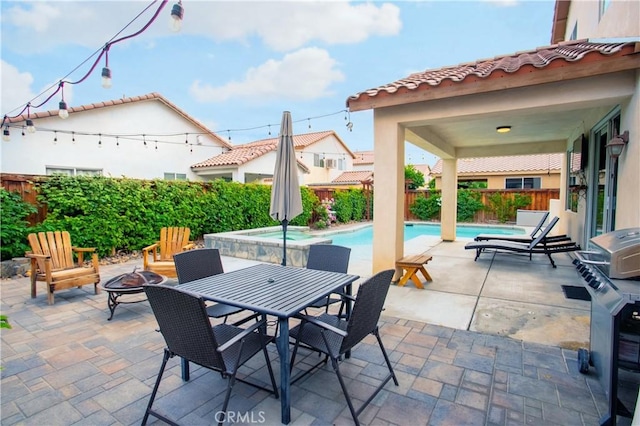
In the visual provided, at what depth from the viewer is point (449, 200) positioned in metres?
10.9

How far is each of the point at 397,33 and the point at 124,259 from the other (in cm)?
1053

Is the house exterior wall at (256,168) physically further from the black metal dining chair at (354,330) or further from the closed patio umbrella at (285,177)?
the black metal dining chair at (354,330)

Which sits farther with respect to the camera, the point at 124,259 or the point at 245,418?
the point at 124,259

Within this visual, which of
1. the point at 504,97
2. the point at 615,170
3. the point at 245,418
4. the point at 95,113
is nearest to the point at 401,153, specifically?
the point at 504,97

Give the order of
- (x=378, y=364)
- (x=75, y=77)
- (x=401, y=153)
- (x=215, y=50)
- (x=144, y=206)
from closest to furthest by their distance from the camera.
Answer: (x=378, y=364) < (x=401, y=153) < (x=75, y=77) < (x=144, y=206) < (x=215, y=50)

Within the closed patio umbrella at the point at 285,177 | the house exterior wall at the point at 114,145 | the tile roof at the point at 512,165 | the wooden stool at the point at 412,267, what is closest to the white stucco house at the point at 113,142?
the house exterior wall at the point at 114,145

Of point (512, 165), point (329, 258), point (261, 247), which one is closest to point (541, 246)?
point (329, 258)

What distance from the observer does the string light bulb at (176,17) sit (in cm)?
383

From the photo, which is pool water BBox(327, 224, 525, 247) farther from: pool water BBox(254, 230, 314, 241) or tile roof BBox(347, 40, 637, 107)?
tile roof BBox(347, 40, 637, 107)

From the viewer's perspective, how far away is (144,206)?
28.0 feet

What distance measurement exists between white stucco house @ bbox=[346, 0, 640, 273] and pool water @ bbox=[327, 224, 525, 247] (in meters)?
4.93

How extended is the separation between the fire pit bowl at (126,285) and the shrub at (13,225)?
346 centimetres

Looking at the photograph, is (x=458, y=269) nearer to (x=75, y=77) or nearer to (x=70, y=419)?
(x=70, y=419)


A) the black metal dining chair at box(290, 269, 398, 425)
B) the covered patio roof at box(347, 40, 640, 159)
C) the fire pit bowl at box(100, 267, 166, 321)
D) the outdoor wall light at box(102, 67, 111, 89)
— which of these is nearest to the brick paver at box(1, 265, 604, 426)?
the black metal dining chair at box(290, 269, 398, 425)
